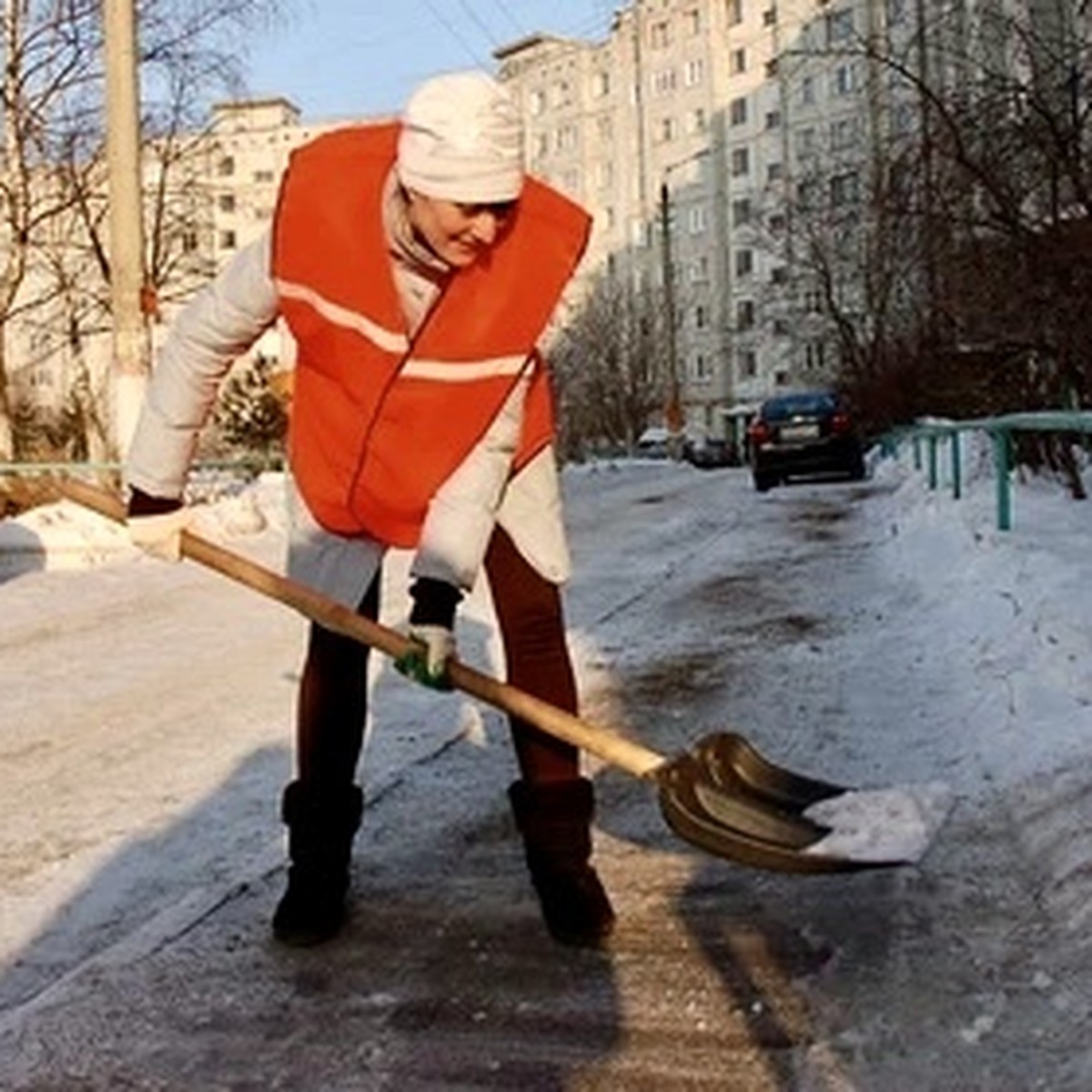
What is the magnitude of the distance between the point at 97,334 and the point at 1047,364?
20.7 m

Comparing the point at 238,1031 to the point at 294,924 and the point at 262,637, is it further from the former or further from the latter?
the point at 262,637

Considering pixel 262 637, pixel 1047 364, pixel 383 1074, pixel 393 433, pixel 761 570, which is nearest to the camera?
pixel 383 1074

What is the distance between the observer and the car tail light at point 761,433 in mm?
21156

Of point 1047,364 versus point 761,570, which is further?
point 1047,364

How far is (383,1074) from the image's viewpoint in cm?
236

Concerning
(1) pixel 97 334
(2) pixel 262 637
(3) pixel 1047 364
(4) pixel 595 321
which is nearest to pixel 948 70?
(3) pixel 1047 364

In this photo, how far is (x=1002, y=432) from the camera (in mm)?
8711

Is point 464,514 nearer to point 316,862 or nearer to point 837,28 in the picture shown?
point 316,862

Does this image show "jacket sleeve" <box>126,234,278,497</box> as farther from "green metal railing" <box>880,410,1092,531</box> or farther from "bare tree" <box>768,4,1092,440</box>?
"bare tree" <box>768,4,1092,440</box>

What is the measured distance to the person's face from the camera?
2576 millimetres

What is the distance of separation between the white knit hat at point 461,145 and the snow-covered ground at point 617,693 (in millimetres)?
1559

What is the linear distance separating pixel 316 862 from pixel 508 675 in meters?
0.52

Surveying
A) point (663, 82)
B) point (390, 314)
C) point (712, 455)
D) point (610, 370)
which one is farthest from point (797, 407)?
point (663, 82)

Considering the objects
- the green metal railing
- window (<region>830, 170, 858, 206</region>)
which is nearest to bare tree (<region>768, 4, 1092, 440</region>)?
the green metal railing
